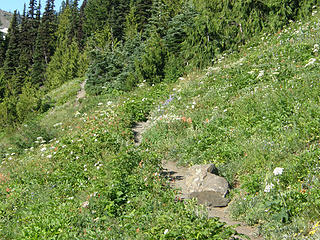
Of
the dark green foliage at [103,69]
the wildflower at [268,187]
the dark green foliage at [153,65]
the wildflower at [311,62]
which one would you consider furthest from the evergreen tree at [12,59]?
the wildflower at [268,187]

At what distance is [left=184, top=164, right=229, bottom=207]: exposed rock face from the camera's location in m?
6.08

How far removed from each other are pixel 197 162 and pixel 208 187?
1.69 m

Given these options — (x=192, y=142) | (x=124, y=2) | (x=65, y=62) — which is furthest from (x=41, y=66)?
(x=192, y=142)

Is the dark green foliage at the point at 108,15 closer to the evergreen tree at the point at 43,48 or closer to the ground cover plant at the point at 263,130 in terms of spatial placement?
the evergreen tree at the point at 43,48

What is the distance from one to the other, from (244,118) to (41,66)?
2111 inches

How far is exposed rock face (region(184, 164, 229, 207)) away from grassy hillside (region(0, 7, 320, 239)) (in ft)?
0.78

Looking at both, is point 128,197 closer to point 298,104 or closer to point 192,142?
point 192,142

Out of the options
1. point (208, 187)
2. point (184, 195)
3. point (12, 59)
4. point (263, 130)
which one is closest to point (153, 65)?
point (263, 130)

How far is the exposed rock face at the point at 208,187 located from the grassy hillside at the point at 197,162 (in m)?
0.24

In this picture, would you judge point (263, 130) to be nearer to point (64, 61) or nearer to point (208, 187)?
point (208, 187)

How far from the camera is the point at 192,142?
8680mm

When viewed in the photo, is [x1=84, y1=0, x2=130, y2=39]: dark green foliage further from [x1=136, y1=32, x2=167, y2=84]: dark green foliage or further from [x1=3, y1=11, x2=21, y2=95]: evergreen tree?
[x1=136, y1=32, x2=167, y2=84]: dark green foliage

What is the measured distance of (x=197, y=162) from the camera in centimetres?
784

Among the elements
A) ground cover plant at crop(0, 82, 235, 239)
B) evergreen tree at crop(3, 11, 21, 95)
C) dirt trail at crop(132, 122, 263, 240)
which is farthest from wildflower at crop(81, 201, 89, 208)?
evergreen tree at crop(3, 11, 21, 95)
